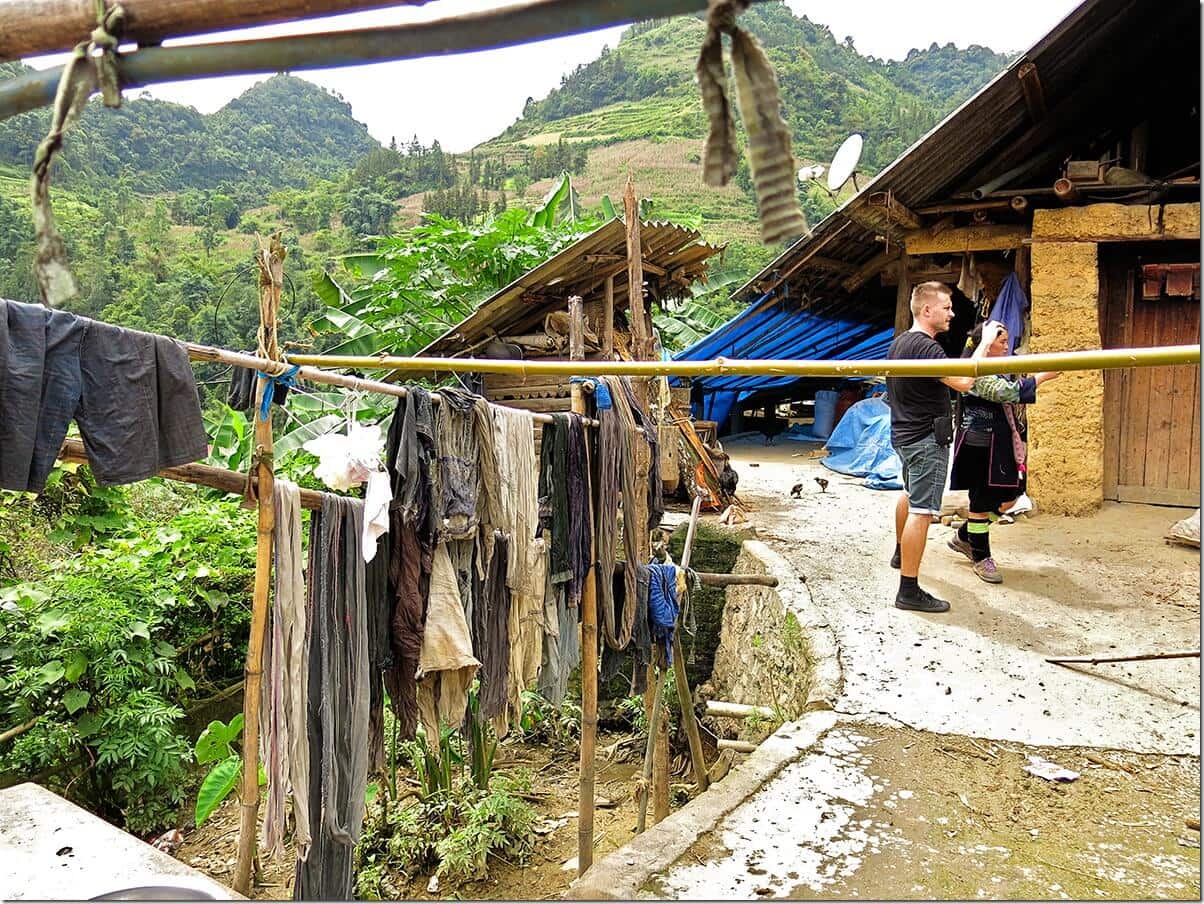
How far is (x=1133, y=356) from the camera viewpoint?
214cm

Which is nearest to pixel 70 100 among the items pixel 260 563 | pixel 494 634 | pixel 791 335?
pixel 260 563

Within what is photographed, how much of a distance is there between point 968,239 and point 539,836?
6.65 metres

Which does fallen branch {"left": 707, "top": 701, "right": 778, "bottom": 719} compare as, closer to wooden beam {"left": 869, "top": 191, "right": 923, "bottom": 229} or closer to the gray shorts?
the gray shorts

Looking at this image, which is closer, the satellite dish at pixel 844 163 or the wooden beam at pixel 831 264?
the satellite dish at pixel 844 163

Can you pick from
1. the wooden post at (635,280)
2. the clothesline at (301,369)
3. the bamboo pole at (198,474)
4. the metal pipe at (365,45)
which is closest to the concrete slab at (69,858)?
the bamboo pole at (198,474)

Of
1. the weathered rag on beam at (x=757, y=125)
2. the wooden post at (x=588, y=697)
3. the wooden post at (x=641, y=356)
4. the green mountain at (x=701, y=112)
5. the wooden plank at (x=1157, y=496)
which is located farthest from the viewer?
the green mountain at (x=701, y=112)

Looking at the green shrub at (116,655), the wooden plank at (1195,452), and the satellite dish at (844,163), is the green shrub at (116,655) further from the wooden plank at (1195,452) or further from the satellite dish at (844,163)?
the wooden plank at (1195,452)

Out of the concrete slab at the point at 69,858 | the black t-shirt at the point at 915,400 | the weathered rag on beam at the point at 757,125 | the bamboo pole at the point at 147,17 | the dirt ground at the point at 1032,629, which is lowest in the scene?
the concrete slab at the point at 69,858

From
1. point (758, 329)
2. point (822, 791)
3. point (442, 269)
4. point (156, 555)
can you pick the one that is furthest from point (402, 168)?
point (822, 791)

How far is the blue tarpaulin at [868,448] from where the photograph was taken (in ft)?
35.4

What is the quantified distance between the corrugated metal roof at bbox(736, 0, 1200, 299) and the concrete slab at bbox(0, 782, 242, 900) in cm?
689

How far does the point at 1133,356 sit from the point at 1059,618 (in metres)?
3.50

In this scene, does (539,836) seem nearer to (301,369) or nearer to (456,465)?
(456,465)

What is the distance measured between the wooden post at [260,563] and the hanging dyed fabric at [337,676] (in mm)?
281
